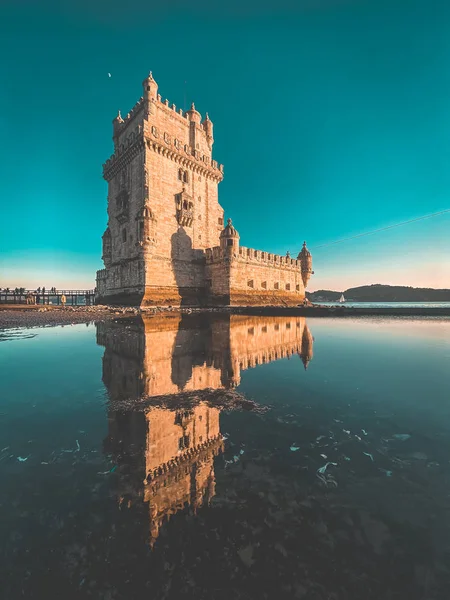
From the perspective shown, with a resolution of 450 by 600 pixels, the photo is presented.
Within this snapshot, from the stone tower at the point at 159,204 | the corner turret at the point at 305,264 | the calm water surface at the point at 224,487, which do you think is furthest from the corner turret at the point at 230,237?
the calm water surface at the point at 224,487

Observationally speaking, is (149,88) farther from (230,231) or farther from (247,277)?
(247,277)

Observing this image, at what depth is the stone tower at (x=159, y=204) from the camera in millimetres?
25328

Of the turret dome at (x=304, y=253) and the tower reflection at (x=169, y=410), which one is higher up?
the turret dome at (x=304, y=253)

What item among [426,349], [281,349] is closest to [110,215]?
[281,349]

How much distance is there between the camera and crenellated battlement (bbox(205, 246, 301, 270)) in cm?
2706

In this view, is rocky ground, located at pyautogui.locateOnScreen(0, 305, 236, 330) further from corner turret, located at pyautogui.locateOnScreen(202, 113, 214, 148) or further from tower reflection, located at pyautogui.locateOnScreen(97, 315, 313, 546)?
corner turret, located at pyautogui.locateOnScreen(202, 113, 214, 148)

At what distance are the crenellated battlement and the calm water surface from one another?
22.5m

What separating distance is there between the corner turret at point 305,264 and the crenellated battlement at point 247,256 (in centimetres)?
510

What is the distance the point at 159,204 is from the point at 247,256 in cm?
1104

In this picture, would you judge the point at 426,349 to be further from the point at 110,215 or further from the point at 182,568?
the point at 110,215

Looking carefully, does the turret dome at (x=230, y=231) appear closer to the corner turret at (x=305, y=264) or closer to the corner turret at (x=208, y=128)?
the corner turret at (x=208, y=128)

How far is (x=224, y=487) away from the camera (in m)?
2.36

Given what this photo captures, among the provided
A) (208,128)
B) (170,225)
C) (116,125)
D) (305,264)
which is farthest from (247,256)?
(116,125)

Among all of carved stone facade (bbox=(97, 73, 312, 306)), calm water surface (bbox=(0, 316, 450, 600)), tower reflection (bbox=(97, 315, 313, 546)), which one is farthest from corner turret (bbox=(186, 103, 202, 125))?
calm water surface (bbox=(0, 316, 450, 600))
